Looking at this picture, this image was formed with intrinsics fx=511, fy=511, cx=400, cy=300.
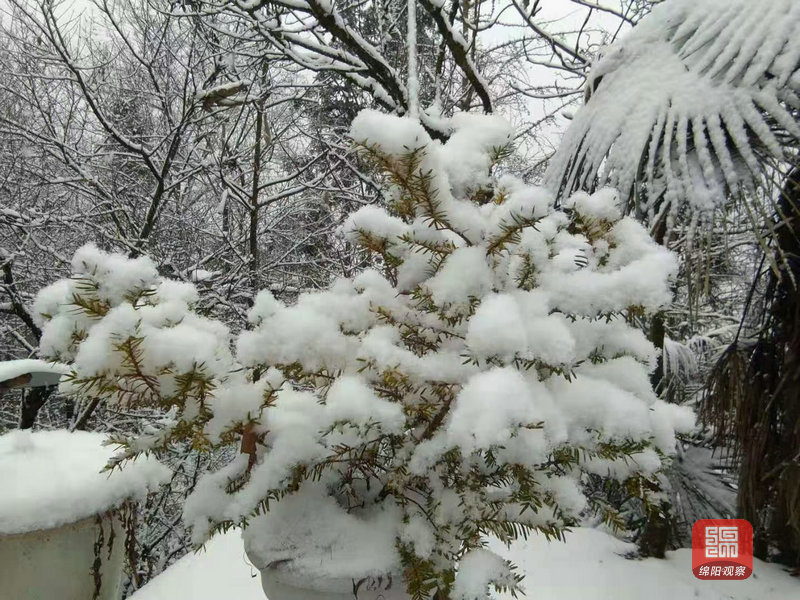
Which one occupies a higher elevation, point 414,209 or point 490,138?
point 490,138

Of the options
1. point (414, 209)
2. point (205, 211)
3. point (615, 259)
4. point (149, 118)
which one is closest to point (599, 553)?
point (615, 259)

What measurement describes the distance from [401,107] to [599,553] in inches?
95.5

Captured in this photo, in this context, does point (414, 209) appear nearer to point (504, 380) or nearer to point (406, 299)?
point (406, 299)

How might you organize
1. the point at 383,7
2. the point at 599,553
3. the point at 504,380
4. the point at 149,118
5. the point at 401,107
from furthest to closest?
the point at 149,118 < the point at 383,7 < the point at 401,107 < the point at 599,553 < the point at 504,380

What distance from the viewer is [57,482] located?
1.12m

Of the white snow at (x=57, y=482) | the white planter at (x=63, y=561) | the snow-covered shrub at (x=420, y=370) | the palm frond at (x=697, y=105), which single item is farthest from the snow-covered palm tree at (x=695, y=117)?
the white planter at (x=63, y=561)

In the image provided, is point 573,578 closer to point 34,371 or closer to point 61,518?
point 61,518

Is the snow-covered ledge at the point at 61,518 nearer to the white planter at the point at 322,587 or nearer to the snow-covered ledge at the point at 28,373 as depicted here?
the snow-covered ledge at the point at 28,373

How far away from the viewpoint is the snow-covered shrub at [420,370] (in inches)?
27.3

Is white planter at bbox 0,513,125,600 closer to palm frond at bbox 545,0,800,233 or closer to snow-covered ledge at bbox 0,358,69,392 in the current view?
snow-covered ledge at bbox 0,358,69,392

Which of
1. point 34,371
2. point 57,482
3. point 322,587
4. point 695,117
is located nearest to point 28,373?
point 34,371

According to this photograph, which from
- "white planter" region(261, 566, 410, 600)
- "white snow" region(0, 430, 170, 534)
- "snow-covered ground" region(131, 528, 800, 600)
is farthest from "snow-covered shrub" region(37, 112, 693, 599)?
"snow-covered ground" region(131, 528, 800, 600)

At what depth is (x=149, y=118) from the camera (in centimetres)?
525

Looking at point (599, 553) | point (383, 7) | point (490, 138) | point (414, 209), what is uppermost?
point (383, 7)
